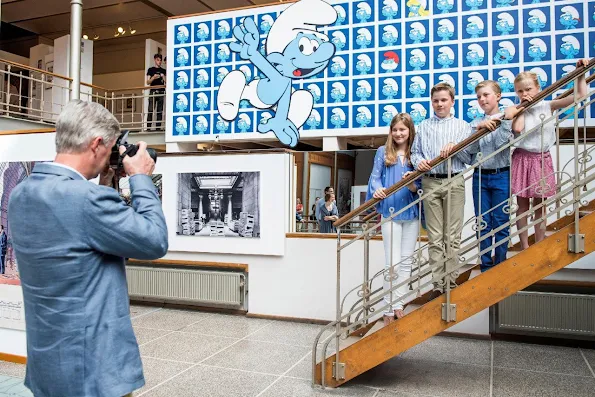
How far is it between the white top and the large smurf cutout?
351 cm

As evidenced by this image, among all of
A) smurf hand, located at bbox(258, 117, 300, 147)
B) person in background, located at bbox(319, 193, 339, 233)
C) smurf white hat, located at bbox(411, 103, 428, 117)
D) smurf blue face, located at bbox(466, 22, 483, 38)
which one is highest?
smurf blue face, located at bbox(466, 22, 483, 38)

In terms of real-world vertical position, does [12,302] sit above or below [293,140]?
below

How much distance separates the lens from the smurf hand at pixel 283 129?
7121mm

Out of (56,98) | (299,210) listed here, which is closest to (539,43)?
(299,210)

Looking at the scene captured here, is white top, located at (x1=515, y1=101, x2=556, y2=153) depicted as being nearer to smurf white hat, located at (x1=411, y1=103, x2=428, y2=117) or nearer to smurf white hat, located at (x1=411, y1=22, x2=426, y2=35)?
smurf white hat, located at (x1=411, y1=103, x2=428, y2=117)

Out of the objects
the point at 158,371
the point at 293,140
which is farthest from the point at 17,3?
the point at 158,371

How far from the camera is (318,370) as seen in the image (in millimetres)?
4227

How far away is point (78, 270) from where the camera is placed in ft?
5.40

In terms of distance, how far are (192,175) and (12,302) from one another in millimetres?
3373

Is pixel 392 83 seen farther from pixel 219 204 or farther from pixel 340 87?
pixel 219 204

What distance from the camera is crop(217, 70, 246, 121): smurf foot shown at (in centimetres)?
744

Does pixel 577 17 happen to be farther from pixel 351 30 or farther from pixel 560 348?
pixel 560 348

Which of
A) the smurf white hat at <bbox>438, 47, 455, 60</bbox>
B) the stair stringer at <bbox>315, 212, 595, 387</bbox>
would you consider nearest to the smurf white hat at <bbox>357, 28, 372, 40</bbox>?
the smurf white hat at <bbox>438, 47, 455, 60</bbox>

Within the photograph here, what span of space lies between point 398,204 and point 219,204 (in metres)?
3.61
